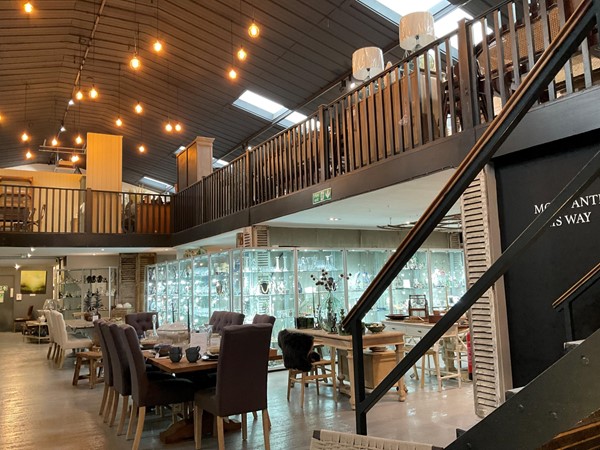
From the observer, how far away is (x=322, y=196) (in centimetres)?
616

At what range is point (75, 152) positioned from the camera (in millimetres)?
14055

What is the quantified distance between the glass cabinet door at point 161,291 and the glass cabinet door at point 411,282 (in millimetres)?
6368

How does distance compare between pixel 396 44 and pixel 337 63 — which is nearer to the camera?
pixel 396 44

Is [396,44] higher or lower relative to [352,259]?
higher

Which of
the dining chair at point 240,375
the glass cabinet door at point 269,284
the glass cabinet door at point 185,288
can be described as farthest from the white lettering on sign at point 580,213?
the glass cabinet door at point 185,288

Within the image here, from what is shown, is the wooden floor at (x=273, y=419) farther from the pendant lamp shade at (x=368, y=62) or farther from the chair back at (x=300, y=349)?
the pendant lamp shade at (x=368, y=62)

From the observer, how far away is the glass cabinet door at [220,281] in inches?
346

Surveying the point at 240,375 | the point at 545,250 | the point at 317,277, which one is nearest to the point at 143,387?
the point at 240,375

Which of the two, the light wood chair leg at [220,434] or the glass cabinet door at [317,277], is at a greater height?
the glass cabinet door at [317,277]

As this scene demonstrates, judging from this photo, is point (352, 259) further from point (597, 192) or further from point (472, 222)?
point (597, 192)

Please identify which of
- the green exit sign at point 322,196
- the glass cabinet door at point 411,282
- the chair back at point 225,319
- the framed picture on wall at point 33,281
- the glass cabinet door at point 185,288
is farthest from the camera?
the framed picture on wall at point 33,281

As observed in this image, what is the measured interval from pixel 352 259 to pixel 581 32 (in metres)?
7.53

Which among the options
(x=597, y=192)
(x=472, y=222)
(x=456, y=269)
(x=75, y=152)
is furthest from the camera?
(x=75, y=152)

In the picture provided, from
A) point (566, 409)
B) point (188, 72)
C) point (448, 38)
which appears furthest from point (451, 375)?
point (188, 72)
